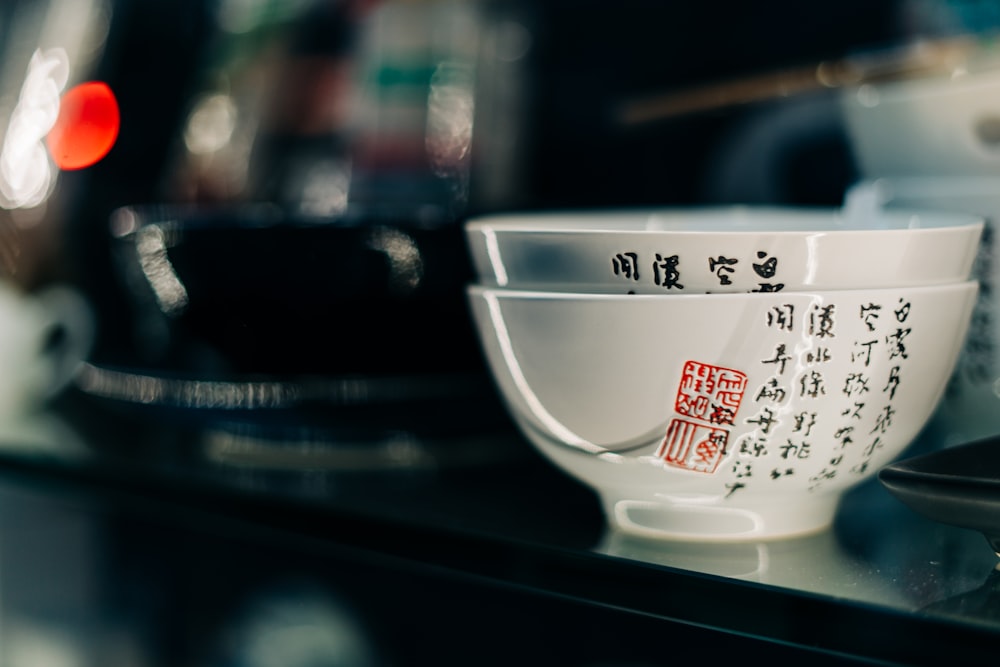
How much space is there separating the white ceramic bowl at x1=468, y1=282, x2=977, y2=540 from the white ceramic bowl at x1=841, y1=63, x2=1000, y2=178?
75mm

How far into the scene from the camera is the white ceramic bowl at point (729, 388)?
1.03 feet

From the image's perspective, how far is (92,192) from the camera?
2.25 feet

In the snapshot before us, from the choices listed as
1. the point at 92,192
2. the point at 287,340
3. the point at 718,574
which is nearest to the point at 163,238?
the point at 287,340

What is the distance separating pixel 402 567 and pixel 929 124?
0.27m

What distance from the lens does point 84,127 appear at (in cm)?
69

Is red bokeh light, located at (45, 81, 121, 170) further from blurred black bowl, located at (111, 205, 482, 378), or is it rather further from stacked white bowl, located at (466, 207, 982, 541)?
stacked white bowl, located at (466, 207, 982, 541)

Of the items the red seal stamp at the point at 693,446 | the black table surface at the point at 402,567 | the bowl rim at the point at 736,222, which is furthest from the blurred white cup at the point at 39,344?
the red seal stamp at the point at 693,446

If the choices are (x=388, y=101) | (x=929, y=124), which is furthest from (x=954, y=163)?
(x=388, y=101)

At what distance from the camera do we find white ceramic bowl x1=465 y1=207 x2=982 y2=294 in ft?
1.01

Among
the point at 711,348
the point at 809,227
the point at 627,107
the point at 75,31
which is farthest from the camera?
the point at 75,31

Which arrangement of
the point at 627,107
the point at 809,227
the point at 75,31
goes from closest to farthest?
the point at 809,227
the point at 627,107
the point at 75,31

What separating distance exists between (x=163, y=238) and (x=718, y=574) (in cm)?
32

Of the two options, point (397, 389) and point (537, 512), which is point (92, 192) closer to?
point (397, 389)

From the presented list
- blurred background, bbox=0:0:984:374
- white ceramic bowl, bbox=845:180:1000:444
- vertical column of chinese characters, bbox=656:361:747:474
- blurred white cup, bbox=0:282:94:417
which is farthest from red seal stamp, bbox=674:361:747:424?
blurred white cup, bbox=0:282:94:417
